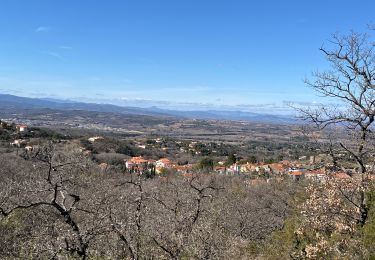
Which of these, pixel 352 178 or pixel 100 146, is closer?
pixel 352 178

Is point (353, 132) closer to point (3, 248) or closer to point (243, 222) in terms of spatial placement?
point (3, 248)

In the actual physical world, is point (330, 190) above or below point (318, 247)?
above

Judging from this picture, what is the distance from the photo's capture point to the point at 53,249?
9.70 meters

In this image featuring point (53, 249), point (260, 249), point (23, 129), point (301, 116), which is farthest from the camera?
point (23, 129)

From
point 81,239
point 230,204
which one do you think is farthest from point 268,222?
point 81,239

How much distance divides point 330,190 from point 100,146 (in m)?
70.8

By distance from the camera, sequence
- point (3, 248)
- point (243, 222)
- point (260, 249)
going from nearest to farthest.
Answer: point (3, 248)
point (260, 249)
point (243, 222)

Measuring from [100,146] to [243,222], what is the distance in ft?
174

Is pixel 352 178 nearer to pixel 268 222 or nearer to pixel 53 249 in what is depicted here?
pixel 53 249

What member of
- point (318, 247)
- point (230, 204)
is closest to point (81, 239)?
point (318, 247)

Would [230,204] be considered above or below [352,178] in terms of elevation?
below

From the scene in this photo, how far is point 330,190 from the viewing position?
34.5 ft

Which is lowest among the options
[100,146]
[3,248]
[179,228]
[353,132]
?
[100,146]

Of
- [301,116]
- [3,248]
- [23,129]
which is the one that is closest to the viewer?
[301,116]
